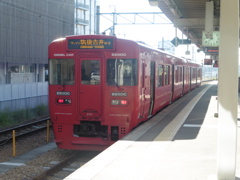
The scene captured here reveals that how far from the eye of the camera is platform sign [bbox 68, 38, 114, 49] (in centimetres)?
871

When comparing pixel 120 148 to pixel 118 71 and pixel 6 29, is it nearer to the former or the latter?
pixel 118 71

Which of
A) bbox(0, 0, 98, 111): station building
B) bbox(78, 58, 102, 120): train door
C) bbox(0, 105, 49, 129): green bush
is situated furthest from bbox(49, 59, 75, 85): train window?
bbox(0, 0, 98, 111): station building

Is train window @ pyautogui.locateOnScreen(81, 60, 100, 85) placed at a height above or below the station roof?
below

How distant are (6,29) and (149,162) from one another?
22240 mm

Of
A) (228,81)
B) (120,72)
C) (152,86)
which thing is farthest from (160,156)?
(152,86)

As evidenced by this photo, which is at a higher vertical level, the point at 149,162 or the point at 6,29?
the point at 6,29

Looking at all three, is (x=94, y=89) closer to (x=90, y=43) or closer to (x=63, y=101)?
(x=63, y=101)

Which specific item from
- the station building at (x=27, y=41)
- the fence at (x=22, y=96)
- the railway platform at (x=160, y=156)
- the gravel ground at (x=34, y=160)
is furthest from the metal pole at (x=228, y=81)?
the station building at (x=27, y=41)

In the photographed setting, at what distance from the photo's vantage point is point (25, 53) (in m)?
28.4

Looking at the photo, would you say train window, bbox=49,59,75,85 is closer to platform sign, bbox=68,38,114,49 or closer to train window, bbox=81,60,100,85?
train window, bbox=81,60,100,85

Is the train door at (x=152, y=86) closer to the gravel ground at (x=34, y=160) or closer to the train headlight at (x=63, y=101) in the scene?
the gravel ground at (x=34, y=160)

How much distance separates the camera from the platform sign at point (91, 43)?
28.6 ft

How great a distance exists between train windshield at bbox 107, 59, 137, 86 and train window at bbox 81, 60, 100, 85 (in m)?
0.29

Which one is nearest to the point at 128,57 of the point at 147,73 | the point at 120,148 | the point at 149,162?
the point at 147,73
